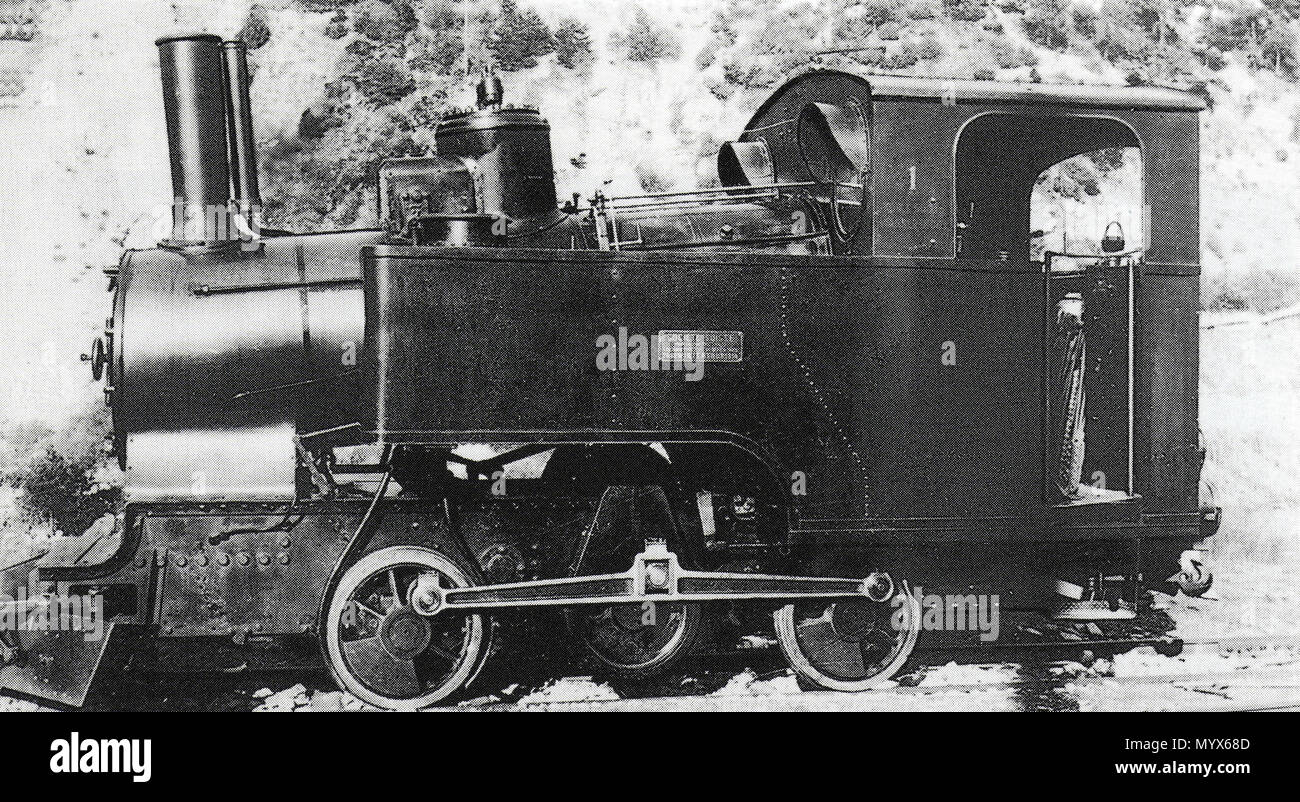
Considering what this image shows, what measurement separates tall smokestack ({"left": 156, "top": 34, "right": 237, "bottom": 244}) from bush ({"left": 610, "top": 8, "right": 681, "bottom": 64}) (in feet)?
17.9

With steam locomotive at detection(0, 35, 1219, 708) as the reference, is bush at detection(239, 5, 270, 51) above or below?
above

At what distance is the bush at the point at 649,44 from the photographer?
1074 centimetres

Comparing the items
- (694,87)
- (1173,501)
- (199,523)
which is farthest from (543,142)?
(694,87)

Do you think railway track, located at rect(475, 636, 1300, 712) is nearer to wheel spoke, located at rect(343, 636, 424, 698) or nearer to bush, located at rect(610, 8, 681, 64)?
wheel spoke, located at rect(343, 636, 424, 698)

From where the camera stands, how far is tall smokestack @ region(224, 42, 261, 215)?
5.97 metres

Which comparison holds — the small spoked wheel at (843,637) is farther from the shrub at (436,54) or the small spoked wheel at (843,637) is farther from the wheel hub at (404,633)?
the shrub at (436,54)

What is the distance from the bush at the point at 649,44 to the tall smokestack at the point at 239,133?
17.0 feet

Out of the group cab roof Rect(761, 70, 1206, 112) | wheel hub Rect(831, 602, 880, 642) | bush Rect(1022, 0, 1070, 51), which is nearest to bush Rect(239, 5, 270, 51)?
cab roof Rect(761, 70, 1206, 112)

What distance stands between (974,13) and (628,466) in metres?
7.47

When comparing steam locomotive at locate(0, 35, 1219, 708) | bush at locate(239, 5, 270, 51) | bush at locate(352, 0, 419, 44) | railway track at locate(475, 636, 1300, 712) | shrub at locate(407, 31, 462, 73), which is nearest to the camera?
steam locomotive at locate(0, 35, 1219, 708)

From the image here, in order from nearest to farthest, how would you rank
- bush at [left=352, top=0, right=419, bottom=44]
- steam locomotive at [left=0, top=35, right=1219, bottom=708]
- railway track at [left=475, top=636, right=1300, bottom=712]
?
steam locomotive at [left=0, top=35, right=1219, bottom=708]
railway track at [left=475, top=636, right=1300, bottom=712]
bush at [left=352, top=0, right=419, bottom=44]

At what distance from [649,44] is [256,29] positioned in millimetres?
3288

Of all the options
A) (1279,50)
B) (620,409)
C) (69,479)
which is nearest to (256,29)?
(69,479)

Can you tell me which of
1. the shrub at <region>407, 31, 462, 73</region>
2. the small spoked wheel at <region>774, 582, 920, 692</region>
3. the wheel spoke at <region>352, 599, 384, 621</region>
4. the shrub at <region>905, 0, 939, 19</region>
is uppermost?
the shrub at <region>905, 0, 939, 19</region>
